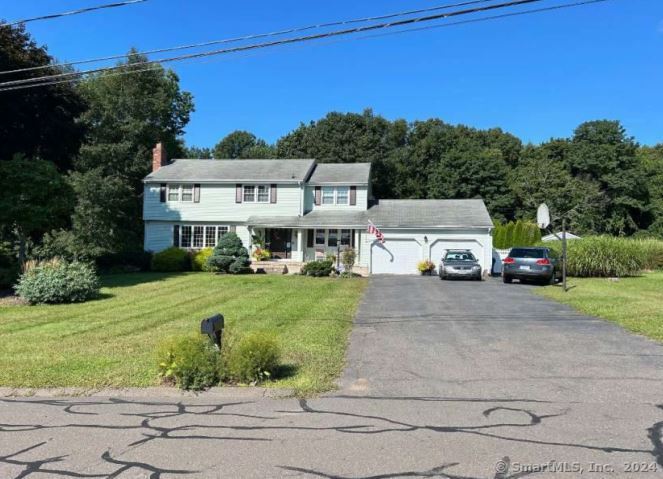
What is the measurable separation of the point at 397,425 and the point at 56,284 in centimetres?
1408

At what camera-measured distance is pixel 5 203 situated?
19.6 m

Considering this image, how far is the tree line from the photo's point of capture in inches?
1519

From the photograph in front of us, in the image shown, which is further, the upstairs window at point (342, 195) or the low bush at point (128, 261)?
the upstairs window at point (342, 195)

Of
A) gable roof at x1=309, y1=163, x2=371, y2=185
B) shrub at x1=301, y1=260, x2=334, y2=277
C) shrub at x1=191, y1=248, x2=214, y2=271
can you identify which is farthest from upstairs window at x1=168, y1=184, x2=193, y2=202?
shrub at x1=301, y1=260, x2=334, y2=277

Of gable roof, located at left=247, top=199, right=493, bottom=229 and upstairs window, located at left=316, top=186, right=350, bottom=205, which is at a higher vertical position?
upstairs window, located at left=316, top=186, right=350, bottom=205

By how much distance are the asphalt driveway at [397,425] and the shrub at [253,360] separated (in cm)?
55

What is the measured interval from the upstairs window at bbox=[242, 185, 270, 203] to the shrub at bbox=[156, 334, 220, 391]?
2613 cm

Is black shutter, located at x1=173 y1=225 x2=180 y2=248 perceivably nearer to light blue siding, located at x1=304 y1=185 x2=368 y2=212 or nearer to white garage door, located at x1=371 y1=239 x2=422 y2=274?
light blue siding, located at x1=304 y1=185 x2=368 y2=212

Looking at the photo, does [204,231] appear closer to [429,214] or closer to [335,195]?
[335,195]

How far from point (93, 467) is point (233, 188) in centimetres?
2940

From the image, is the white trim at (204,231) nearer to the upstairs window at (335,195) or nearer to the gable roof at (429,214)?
the upstairs window at (335,195)

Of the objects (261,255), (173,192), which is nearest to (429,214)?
(261,255)

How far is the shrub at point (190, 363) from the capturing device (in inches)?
267

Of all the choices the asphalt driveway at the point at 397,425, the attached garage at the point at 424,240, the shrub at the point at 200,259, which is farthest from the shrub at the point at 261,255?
the asphalt driveway at the point at 397,425
